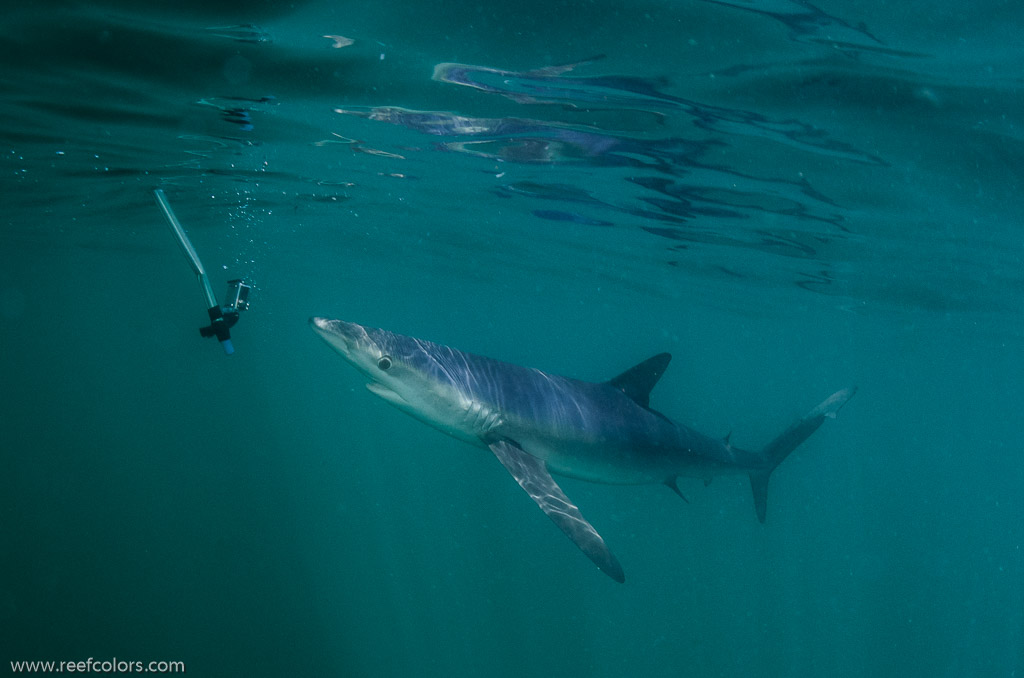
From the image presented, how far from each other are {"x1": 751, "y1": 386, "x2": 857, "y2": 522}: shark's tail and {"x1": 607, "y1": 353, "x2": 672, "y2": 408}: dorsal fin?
332 cm

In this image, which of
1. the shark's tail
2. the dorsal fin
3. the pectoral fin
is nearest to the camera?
the pectoral fin

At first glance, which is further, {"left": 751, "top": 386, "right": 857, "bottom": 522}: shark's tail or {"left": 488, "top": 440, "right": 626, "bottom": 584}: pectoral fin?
{"left": 751, "top": 386, "right": 857, "bottom": 522}: shark's tail

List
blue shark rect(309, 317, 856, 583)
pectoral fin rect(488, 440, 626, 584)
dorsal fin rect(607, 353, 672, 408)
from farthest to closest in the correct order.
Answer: dorsal fin rect(607, 353, 672, 408) → blue shark rect(309, 317, 856, 583) → pectoral fin rect(488, 440, 626, 584)

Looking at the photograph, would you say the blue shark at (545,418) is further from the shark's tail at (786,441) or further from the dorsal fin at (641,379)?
the shark's tail at (786,441)

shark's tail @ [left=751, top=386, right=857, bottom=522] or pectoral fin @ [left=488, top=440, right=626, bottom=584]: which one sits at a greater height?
pectoral fin @ [left=488, top=440, right=626, bottom=584]

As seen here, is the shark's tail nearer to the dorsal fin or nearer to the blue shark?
A: the blue shark

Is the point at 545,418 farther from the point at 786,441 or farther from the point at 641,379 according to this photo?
the point at 786,441

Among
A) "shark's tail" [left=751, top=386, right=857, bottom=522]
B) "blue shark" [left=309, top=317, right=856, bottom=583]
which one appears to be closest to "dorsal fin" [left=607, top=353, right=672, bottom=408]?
"blue shark" [left=309, top=317, right=856, bottom=583]

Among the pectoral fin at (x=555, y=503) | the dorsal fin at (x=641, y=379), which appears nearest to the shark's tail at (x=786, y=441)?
the dorsal fin at (x=641, y=379)

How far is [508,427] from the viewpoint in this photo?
7.60m

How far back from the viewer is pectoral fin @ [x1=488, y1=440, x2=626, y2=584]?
5.94 m

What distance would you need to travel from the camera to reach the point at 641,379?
904 cm

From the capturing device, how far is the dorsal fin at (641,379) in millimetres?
8992

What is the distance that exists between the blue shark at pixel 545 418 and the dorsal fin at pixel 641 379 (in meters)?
0.01
